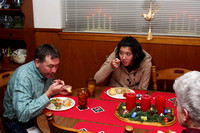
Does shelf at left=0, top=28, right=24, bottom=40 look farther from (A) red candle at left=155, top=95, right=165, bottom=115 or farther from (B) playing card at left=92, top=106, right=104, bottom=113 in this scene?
(A) red candle at left=155, top=95, right=165, bottom=115

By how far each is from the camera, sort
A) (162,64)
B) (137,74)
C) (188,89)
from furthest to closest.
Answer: (162,64) → (137,74) → (188,89)

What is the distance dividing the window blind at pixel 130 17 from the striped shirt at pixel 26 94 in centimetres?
152

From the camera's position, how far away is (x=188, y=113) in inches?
40.2

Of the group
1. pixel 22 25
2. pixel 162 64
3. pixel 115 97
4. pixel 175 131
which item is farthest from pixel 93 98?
pixel 22 25

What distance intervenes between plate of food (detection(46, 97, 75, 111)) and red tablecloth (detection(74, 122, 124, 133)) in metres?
0.28

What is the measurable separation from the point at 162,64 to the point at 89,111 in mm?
1723

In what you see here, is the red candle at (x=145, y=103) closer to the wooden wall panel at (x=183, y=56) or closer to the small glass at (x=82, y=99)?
the small glass at (x=82, y=99)

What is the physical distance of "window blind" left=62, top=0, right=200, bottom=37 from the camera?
2.90m

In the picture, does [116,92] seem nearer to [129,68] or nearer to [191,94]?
[129,68]

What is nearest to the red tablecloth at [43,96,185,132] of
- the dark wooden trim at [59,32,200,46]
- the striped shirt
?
the striped shirt

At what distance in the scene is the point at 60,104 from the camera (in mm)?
1757

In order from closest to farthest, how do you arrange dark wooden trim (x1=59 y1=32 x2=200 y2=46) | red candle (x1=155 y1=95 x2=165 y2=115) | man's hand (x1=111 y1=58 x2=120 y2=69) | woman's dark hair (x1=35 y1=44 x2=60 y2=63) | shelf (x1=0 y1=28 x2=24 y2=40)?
red candle (x1=155 y1=95 x2=165 y2=115), woman's dark hair (x1=35 y1=44 x2=60 y2=63), man's hand (x1=111 y1=58 x2=120 y2=69), dark wooden trim (x1=59 y1=32 x2=200 y2=46), shelf (x1=0 y1=28 x2=24 y2=40)

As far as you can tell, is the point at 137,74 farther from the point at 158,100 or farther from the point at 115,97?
the point at 158,100

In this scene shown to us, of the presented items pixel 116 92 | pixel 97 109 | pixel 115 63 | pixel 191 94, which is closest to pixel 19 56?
pixel 115 63
